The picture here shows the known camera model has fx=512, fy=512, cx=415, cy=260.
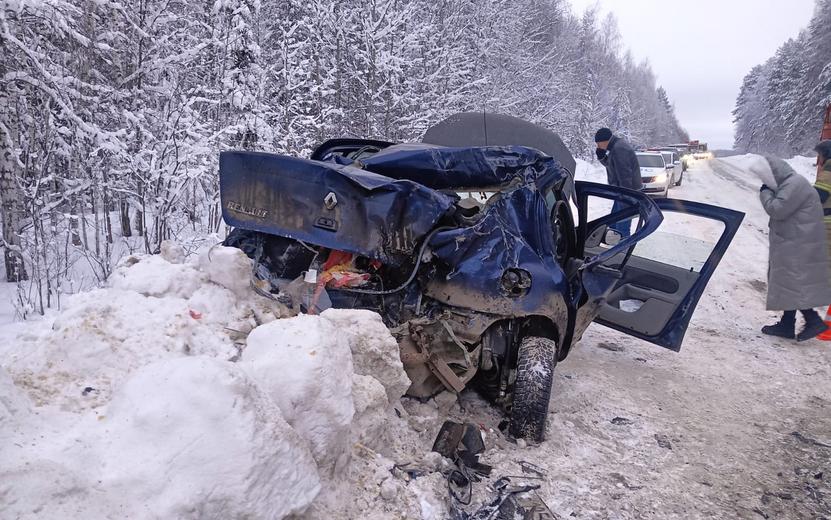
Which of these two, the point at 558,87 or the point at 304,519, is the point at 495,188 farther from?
the point at 558,87

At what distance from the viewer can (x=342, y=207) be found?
3.10 metres

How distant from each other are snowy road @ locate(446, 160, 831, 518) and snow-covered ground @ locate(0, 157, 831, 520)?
0.02 m

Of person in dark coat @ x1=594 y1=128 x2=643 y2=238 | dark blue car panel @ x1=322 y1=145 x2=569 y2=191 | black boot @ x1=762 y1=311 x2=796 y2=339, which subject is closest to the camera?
dark blue car panel @ x1=322 y1=145 x2=569 y2=191

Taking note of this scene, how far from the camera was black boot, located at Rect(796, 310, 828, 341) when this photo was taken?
18.2 feet

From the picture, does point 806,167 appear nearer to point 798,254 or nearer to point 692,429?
point 798,254

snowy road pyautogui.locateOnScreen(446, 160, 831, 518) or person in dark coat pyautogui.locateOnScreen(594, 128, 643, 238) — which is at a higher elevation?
person in dark coat pyautogui.locateOnScreen(594, 128, 643, 238)

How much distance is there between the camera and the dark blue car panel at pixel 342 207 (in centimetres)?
309

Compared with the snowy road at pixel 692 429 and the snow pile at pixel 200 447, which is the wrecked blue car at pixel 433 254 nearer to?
the snowy road at pixel 692 429

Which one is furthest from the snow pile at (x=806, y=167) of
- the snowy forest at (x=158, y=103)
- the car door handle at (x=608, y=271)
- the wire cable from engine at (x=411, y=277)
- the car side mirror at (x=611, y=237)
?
the wire cable from engine at (x=411, y=277)

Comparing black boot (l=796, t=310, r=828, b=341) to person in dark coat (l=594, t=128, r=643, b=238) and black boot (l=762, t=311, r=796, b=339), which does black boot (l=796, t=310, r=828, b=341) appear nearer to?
black boot (l=762, t=311, r=796, b=339)

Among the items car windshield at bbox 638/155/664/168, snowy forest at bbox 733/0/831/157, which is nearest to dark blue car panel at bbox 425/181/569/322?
car windshield at bbox 638/155/664/168

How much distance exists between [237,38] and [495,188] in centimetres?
552

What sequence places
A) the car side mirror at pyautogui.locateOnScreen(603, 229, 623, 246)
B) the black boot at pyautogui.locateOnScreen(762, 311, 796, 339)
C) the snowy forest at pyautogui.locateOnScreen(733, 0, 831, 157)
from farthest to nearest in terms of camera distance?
the snowy forest at pyautogui.locateOnScreen(733, 0, 831, 157)
the black boot at pyautogui.locateOnScreen(762, 311, 796, 339)
the car side mirror at pyautogui.locateOnScreen(603, 229, 623, 246)

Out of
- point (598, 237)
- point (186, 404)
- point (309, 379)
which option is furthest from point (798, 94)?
point (186, 404)
